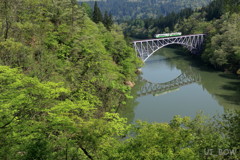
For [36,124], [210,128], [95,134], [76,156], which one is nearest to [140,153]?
[95,134]

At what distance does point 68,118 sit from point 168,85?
25.5 meters

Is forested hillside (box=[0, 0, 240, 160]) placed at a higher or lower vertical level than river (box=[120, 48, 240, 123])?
higher

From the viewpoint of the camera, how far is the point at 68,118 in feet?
20.2

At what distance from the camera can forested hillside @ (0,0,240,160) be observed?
5.82m

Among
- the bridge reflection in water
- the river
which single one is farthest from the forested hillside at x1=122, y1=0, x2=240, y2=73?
the bridge reflection in water

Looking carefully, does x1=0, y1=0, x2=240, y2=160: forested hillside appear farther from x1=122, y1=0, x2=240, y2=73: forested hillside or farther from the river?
the river

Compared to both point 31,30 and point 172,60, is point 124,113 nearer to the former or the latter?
point 31,30

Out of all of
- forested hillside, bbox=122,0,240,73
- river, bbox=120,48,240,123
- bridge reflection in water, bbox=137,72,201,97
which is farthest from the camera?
forested hillside, bbox=122,0,240,73

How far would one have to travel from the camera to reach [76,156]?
6637 mm

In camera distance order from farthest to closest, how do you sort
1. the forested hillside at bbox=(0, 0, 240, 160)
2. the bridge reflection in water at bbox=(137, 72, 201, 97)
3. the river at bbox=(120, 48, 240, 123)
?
the bridge reflection in water at bbox=(137, 72, 201, 97) → the river at bbox=(120, 48, 240, 123) → the forested hillside at bbox=(0, 0, 240, 160)

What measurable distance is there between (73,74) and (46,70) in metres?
1.73

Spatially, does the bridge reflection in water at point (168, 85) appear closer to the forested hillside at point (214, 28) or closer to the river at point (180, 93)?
the river at point (180, 93)

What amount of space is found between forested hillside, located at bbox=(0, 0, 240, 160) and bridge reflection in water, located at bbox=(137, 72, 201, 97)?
36.1ft

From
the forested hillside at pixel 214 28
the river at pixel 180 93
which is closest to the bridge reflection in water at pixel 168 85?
the river at pixel 180 93
